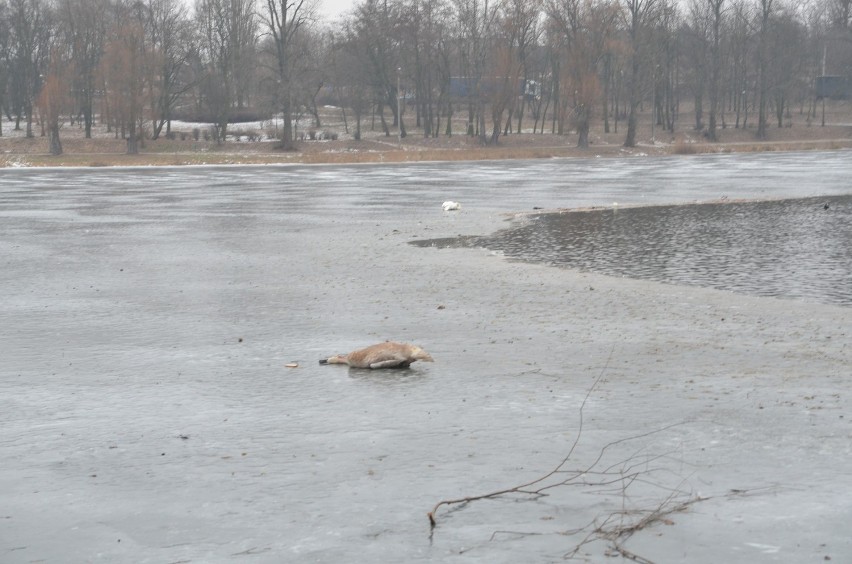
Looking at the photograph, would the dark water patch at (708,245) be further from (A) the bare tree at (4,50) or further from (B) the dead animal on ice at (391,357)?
(A) the bare tree at (4,50)

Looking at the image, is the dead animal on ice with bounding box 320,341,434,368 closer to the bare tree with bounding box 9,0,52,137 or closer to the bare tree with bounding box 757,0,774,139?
the bare tree with bounding box 757,0,774,139

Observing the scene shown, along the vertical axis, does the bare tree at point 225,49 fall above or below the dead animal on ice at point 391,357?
above

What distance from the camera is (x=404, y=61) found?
89.7 m

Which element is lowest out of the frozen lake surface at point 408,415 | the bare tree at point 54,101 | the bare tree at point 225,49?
the frozen lake surface at point 408,415

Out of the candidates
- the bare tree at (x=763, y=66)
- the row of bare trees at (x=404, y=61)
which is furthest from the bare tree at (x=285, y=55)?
the bare tree at (x=763, y=66)

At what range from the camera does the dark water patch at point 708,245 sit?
1455cm

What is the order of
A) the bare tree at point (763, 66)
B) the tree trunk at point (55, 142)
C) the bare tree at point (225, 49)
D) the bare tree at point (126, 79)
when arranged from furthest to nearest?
the bare tree at point (763, 66), the bare tree at point (225, 49), the tree trunk at point (55, 142), the bare tree at point (126, 79)

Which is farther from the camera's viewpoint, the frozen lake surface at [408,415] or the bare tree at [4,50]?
the bare tree at [4,50]

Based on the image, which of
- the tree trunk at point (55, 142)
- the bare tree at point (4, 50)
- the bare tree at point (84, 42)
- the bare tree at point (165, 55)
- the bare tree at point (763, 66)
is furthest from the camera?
the bare tree at point (4, 50)

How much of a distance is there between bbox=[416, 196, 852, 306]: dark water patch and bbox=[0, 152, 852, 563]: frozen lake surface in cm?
96

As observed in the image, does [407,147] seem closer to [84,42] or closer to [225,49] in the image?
[225,49]

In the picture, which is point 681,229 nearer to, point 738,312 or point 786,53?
point 738,312

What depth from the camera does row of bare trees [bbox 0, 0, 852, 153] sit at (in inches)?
2982

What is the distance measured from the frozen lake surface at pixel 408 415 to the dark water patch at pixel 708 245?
0.96m
